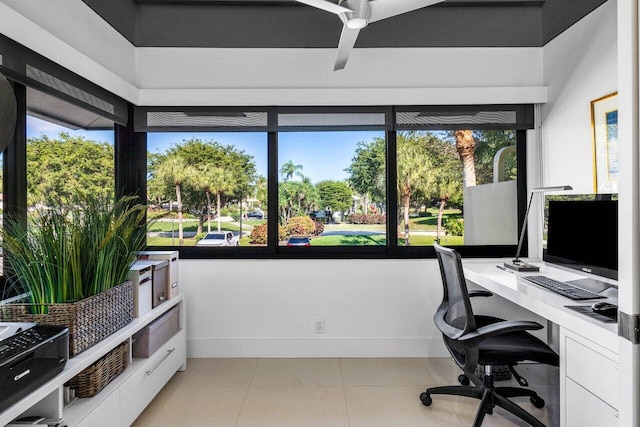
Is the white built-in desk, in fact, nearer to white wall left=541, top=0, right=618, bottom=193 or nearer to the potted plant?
white wall left=541, top=0, right=618, bottom=193

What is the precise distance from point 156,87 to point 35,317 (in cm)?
200

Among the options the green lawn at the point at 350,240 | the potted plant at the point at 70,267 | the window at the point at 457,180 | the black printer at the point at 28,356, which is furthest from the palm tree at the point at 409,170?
the black printer at the point at 28,356

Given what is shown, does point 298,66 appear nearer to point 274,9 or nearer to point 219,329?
point 274,9

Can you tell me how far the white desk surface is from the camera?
59.9 inches

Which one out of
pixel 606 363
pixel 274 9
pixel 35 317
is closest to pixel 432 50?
pixel 274 9

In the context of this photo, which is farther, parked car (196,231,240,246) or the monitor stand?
parked car (196,231,240,246)

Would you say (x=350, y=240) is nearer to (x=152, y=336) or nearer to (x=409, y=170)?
(x=409, y=170)

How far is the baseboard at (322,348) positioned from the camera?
10.1ft

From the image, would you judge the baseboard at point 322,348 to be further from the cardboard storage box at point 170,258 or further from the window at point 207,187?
the window at point 207,187

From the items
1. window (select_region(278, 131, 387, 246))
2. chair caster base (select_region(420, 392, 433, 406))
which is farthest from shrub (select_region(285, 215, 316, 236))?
chair caster base (select_region(420, 392, 433, 406))

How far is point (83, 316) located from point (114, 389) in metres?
0.42

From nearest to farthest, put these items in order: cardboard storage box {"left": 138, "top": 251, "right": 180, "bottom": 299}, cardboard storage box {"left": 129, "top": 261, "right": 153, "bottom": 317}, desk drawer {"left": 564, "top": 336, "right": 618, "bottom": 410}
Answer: desk drawer {"left": 564, "top": 336, "right": 618, "bottom": 410}
cardboard storage box {"left": 129, "top": 261, "right": 153, "bottom": 317}
cardboard storage box {"left": 138, "top": 251, "right": 180, "bottom": 299}

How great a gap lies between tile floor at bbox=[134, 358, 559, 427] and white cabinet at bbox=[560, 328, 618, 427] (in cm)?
56

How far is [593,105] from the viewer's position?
2514mm
